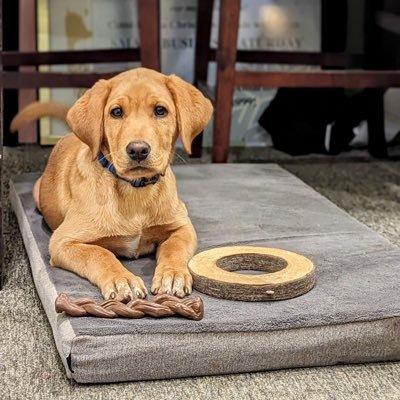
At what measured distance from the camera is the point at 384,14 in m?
2.67

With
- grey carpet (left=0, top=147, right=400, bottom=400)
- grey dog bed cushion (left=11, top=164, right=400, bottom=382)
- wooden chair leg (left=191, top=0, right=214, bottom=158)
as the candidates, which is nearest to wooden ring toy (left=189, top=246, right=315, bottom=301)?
grey dog bed cushion (left=11, top=164, right=400, bottom=382)

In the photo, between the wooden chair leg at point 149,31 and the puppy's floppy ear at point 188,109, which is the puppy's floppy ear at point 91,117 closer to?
the puppy's floppy ear at point 188,109

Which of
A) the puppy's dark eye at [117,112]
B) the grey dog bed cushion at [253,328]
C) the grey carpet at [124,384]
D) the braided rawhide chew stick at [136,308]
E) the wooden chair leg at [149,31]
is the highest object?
the wooden chair leg at [149,31]

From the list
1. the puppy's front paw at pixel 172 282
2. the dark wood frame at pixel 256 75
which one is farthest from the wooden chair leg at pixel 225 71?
the puppy's front paw at pixel 172 282

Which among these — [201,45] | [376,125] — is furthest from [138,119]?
[376,125]

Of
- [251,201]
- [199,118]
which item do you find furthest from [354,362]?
[251,201]

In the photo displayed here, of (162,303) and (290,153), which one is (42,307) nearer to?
Answer: (162,303)

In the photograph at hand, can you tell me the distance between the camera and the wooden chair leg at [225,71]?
7.58ft

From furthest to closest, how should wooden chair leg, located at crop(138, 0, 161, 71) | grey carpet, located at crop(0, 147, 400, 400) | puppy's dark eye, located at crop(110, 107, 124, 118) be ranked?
1. wooden chair leg, located at crop(138, 0, 161, 71)
2. puppy's dark eye, located at crop(110, 107, 124, 118)
3. grey carpet, located at crop(0, 147, 400, 400)

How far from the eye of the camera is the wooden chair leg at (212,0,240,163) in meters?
2.31

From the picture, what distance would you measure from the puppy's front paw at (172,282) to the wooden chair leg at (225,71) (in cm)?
100

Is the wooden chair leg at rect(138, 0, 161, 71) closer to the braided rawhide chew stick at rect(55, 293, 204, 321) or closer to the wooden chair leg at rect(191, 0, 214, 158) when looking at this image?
the wooden chair leg at rect(191, 0, 214, 158)

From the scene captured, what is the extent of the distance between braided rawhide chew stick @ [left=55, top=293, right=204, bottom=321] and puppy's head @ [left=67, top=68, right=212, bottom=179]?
10.3 inches

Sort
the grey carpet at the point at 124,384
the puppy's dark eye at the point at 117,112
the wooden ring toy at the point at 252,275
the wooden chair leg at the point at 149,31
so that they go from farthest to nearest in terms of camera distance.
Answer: the wooden chair leg at the point at 149,31 < the puppy's dark eye at the point at 117,112 < the wooden ring toy at the point at 252,275 < the grey carpet at the point at 124,384
